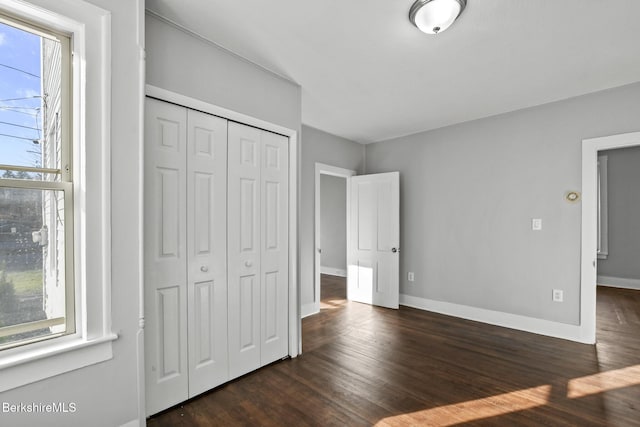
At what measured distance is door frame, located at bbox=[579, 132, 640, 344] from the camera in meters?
3.04

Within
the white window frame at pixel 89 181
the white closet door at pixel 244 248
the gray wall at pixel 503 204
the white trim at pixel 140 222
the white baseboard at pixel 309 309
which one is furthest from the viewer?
the white baseboard at pixel 309 309

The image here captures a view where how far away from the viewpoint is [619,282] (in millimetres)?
5504

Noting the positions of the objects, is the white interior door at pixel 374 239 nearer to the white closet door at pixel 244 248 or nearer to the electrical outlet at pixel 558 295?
the electrical outlet at pixel 558 295

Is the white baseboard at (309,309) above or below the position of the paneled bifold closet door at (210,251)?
below

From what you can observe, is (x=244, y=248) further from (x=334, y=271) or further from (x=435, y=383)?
(x=334, y=271)

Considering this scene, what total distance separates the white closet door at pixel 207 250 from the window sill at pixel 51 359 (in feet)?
1.98

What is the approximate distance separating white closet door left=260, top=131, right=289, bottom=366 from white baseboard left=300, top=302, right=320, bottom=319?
4.00 feet

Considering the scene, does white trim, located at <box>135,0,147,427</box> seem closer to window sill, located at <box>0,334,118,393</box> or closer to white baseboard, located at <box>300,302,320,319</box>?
window sill, located at <box>0,334,118,393</box>

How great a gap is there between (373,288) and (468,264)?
137cm

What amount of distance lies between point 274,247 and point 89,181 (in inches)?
56.9

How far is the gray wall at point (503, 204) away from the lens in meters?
3.17

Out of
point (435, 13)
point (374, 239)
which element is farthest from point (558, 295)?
point (435, 13)

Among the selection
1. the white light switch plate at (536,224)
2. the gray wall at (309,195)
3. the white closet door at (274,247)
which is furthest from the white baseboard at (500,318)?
the white closet door at (274,247)

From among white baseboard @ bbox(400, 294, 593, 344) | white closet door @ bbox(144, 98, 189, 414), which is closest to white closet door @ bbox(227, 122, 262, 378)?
white closet door @ bbox(144, 98, 189, 414)
